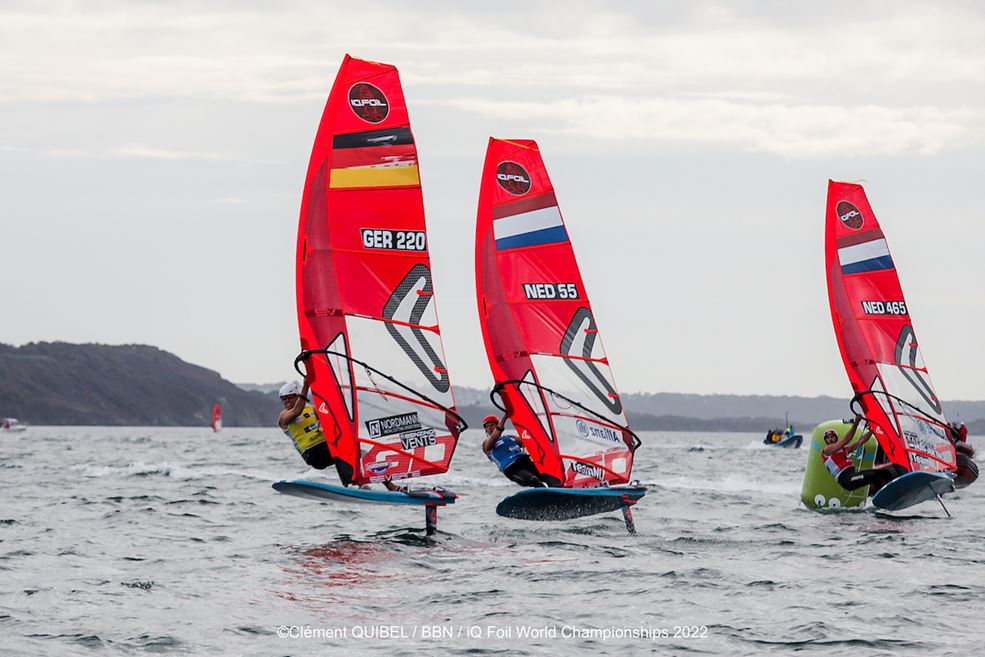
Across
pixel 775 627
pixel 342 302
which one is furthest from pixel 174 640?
pixel 342 302

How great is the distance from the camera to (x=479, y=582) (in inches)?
527

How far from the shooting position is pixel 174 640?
10477 millimetres

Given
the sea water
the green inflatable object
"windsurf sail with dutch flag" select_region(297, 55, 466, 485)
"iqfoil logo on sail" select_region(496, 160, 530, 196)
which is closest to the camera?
the sea water

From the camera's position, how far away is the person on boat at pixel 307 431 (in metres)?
16.6

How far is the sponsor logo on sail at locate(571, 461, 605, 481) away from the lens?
18609 millimetres

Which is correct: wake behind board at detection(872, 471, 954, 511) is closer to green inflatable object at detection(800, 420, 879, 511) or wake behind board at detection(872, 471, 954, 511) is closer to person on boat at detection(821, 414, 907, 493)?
person on boat at detection(821, 414, 907, 493)

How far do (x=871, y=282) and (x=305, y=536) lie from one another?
10.7 m

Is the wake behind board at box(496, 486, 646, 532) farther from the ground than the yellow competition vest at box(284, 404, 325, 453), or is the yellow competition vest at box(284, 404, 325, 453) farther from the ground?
the yellow competition vest at box(284, 404, 325, 453)

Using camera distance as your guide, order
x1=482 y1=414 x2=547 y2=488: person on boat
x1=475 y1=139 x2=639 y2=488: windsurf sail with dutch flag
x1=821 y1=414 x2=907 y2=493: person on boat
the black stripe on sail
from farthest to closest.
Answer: x1=821 y1=414 x2=907 y2=493: person on boat → x1=475 y1=139 x2=639 y2=488: windsurf sail with dutch flag → x1=482 y1=414 x2=547 y2=488: person on boat → the black stripe on sail

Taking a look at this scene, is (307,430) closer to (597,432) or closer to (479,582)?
(597,432)

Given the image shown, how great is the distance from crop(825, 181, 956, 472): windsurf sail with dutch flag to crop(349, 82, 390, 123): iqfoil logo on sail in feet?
30.0

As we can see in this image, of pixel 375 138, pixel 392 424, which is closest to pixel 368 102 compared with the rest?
pixel 375 138

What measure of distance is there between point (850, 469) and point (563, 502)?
21.6 ft

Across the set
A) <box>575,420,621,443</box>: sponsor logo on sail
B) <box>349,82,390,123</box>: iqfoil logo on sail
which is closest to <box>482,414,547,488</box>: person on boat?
<box>575,420,621,443</box>: sponsor logo on sail
